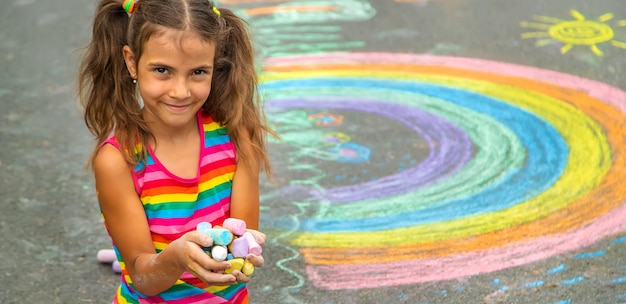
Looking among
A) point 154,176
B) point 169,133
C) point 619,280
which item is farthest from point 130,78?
point 619,280

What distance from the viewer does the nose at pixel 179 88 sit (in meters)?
2.27

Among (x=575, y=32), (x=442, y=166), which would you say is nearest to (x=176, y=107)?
(x=442, y=166)

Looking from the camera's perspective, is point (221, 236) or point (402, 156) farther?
point (402, 156)

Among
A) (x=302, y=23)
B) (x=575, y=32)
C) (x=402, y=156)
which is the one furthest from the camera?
(x=302, y=23)

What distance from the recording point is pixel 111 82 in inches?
97.7

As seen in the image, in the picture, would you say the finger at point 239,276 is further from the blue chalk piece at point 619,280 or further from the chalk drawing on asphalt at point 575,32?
the chalk drawing on asphalt at point 575,32

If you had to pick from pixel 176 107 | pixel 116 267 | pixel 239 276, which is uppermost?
pixel 176 107

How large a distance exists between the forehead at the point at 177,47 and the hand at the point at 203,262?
1.44 feet

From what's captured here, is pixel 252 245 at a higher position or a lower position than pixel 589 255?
higher

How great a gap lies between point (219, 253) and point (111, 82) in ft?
2.20

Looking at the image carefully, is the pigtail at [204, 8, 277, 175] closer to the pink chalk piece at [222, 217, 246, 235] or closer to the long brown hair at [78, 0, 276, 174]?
the long brown hair at [78, 0, 276, 174]

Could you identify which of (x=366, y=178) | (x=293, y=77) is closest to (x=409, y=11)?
(x=293, y=77)

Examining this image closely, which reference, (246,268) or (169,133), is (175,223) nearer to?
(169,133)

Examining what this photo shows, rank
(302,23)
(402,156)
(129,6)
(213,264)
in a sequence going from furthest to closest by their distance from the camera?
(302,23) → (402,156) → (129,6) → (213,264)
